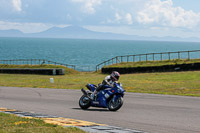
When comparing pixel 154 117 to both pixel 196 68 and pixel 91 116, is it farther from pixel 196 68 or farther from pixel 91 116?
pixel 196 68

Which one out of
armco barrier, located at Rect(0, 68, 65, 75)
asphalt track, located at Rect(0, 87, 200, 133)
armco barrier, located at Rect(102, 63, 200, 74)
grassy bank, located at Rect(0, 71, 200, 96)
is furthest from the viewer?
armco barrier, located at Rect(0, 68, 65, 75)

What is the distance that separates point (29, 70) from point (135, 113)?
3962 cm

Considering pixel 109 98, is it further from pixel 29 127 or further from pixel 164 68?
pixel 164 68

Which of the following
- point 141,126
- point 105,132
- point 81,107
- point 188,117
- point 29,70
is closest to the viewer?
point 105,132

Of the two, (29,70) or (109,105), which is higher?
(29,70)

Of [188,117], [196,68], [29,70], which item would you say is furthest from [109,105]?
[29,70]

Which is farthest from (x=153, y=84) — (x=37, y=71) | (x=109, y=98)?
(x=37, y=71)

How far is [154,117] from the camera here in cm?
1130

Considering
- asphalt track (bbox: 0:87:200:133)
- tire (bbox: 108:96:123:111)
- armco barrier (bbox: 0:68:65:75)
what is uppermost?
armco barrier (bbox: 0:68:65:75)

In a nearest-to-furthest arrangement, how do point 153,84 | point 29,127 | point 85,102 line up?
1. point 29,127
2. point 85,102
3. point 153,84

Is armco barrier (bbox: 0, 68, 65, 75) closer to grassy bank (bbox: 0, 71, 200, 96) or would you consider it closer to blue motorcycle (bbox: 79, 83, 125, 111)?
grassy bank (bbox: 0, 71, 200, 96)

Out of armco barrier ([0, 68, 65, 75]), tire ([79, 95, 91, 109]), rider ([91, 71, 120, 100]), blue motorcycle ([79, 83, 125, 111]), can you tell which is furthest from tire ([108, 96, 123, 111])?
armco barrier ([0, 68, 65, 75])

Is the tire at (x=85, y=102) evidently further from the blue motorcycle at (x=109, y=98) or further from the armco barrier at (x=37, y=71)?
the armco barrier at (x=37, y=71)

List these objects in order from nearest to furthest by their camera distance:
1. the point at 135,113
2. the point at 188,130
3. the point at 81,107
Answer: the point at 188,130
the point at 135,113
the point at 81,107
